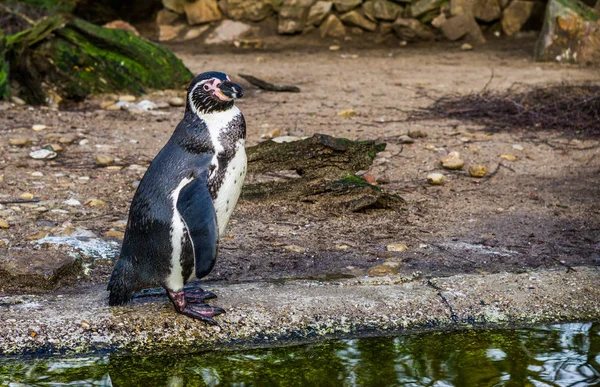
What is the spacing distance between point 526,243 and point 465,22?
7.48m

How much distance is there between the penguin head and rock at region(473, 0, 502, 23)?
29.5 ft

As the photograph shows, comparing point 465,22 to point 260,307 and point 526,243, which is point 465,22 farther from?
point 260,307


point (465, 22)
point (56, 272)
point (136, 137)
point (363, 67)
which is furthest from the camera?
point (465, 22)

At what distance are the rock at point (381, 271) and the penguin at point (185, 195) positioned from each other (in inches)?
34.8

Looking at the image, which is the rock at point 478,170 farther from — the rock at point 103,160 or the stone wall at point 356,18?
the stone wall at point 356,18

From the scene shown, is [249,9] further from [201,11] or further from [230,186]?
[230,186]

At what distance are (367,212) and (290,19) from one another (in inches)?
281

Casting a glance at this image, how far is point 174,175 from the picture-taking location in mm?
3090

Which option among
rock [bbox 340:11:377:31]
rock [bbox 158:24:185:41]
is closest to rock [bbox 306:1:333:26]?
rock [bbox 340:11:377:31]

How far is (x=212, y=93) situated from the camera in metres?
3.12

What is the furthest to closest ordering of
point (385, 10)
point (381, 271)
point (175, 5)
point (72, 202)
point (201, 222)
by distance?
1. point (175, 5)
2. point (385, 10)
3. point (72, 202)
4. point (381, 271)
5. point (201, 222)

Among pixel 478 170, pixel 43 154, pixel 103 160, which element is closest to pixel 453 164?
pixel 478 170

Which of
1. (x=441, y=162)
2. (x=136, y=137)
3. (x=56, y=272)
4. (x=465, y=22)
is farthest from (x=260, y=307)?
(x=465, y=22)

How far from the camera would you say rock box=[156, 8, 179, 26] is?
11.9m
